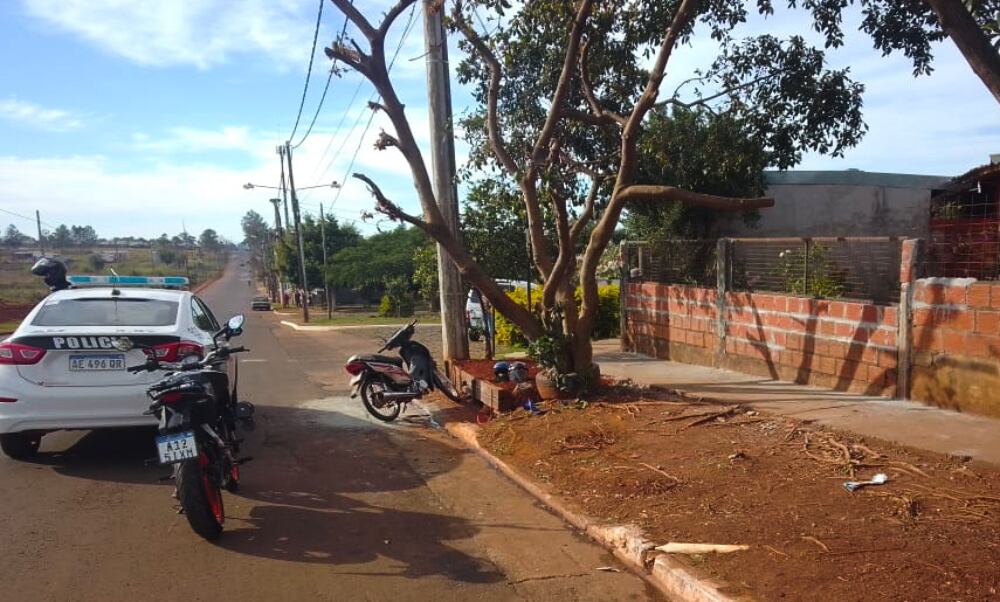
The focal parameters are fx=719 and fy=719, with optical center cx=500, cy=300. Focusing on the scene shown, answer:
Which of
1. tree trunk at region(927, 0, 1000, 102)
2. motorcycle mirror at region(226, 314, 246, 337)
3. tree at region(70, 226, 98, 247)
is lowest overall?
motorcycle mirror at region(226, 314, 246, 337)

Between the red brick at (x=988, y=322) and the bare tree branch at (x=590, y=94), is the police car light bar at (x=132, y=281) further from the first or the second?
the red brick at (x=988, y=322)

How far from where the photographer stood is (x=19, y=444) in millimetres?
6348

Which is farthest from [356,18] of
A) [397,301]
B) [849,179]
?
[397,301]

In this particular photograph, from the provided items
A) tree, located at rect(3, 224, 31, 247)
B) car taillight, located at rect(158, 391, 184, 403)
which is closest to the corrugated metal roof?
car taillight, located at rect(158, 391, 184, 403)

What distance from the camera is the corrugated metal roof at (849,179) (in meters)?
15.8

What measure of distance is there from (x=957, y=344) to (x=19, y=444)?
8.28 m

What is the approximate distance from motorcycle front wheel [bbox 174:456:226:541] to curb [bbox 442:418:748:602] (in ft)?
7.60

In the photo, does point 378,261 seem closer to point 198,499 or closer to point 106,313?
point 106,313

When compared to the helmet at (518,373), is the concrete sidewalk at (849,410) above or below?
below

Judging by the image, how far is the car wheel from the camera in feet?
20.6

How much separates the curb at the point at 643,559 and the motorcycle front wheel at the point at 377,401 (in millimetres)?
3070

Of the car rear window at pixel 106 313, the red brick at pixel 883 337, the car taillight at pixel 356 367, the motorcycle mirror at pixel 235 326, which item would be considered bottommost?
the car taillight at pixel 356 367

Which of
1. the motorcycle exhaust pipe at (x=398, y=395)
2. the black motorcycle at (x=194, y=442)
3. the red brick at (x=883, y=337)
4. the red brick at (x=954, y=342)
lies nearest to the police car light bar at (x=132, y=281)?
the motorcycle exhaust pipe at (x=398, y=395)

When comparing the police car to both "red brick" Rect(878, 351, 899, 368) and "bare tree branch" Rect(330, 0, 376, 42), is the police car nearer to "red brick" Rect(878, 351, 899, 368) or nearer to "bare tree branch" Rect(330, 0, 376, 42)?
"bare tree branch" Rect(330, 0, 376, 42)
